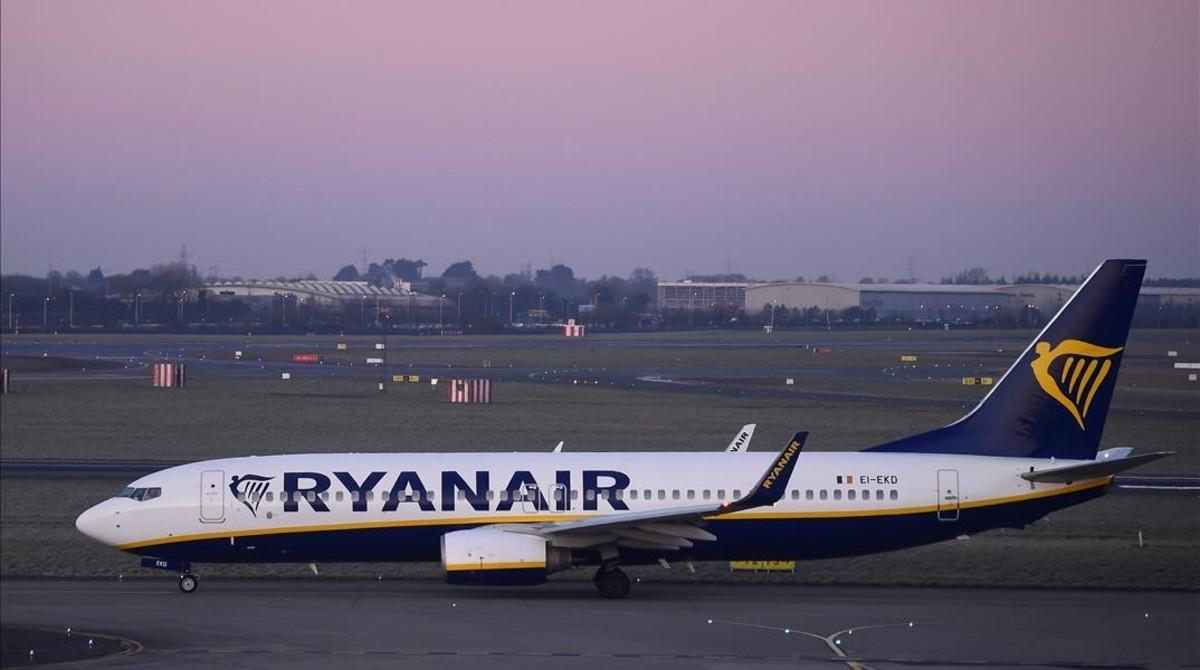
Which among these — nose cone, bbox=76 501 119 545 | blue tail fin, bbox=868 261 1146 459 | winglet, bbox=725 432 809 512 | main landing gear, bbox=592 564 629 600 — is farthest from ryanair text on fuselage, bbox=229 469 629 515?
blue tail fin, bbox=868 261 1146 459

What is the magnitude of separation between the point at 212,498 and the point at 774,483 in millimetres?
10984

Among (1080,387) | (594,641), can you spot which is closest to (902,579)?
(1080,387)

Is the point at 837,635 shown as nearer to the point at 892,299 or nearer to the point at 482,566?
the point at 482,566

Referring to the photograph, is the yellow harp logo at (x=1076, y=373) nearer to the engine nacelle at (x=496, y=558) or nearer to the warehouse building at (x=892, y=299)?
the engine nacelle at (x=496, y=558)

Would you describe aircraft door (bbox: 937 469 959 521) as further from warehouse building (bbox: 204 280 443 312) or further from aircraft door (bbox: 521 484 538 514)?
warehouse building (bbox: 204 280 443 312)

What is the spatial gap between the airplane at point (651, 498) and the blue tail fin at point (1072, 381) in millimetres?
28

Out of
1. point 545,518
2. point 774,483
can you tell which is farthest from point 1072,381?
point 545,518

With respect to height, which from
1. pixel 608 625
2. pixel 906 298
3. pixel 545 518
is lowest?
pixel 608 625

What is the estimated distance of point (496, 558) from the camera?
25.9 metres

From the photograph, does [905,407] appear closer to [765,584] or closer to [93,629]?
[765,584]

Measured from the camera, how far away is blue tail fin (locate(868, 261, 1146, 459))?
2775cm

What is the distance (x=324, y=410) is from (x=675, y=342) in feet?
159

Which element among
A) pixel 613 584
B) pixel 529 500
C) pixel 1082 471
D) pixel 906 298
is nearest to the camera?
pixel 1082 471

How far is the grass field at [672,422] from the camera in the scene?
29.8 metres
